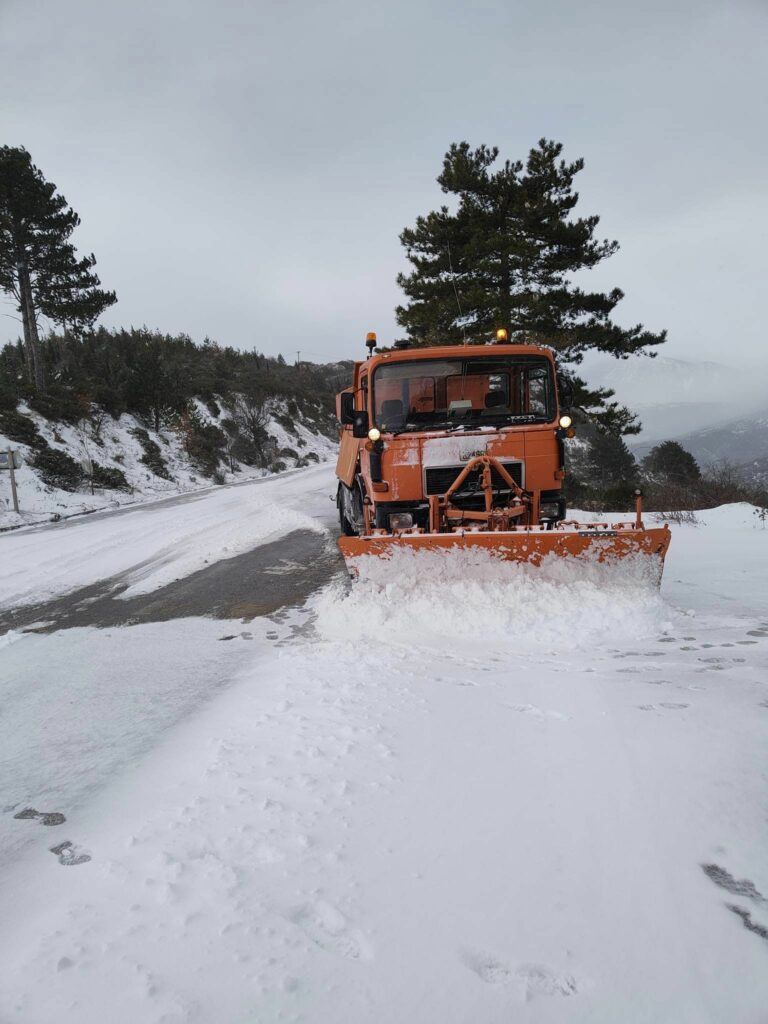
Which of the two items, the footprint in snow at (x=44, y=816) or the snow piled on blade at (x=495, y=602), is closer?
the footprint in snow at (x=44, y=816)

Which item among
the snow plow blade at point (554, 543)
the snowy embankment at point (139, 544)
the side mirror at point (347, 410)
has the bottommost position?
the snowy embankment at point (139, 544)

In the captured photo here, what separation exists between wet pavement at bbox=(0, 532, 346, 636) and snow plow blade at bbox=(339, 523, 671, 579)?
164cm

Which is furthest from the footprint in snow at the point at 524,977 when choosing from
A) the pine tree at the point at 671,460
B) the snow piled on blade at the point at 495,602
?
the pine tree at the point at 671,460

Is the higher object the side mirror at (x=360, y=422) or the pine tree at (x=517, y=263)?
the pine tree at (x=517, y=263)

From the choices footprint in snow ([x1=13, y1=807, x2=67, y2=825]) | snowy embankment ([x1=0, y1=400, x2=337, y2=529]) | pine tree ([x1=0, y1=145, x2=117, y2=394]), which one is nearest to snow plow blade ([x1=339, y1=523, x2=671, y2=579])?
footprint in snow ([x1=13, y1=807, x2=67, y2=825])

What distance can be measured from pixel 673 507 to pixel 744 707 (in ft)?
36.2

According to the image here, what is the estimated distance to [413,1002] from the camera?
130cm

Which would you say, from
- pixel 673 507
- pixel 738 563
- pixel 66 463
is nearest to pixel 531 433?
pixel 738 563

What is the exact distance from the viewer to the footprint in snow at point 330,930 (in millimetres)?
1432

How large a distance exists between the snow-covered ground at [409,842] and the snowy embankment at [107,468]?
435 inches

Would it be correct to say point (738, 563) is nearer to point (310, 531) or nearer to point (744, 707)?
point (744, 707)

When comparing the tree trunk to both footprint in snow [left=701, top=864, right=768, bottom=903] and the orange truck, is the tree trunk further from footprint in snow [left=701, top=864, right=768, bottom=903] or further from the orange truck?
footprint in snow [left=701, top=864, right=768, bottom=903]

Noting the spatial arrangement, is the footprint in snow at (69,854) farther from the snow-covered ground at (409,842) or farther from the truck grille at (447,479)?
the truck grille at (447,479)

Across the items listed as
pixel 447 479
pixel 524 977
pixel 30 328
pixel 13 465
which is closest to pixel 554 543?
pixel 447 479
